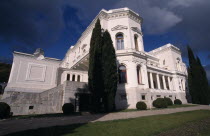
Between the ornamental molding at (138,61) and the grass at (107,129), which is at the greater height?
the ornamental molding at (138,61)

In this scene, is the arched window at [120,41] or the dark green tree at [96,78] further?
the arched window at [120,41]

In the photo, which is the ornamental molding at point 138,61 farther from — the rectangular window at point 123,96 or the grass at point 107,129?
the grass at point 107,129

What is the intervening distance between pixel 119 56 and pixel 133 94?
708 centimetres

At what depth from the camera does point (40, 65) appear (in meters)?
28.4

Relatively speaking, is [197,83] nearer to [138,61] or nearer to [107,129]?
[138,61]

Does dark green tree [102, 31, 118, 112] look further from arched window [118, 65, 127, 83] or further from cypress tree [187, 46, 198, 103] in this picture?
cypress tree [187, 46, 198, 103]

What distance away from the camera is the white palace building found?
16.1m

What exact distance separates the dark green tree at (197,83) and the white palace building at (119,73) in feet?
11.0

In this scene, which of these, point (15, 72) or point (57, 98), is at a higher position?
point (15, 72)

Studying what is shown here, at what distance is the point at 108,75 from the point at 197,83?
988 inches

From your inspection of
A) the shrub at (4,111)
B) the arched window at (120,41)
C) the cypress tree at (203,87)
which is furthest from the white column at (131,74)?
the cypress tree at (203,87)

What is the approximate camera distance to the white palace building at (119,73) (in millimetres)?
16125

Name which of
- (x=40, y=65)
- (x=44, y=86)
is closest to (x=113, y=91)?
(x=44, y=86)

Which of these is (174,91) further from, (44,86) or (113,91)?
(44,86)
